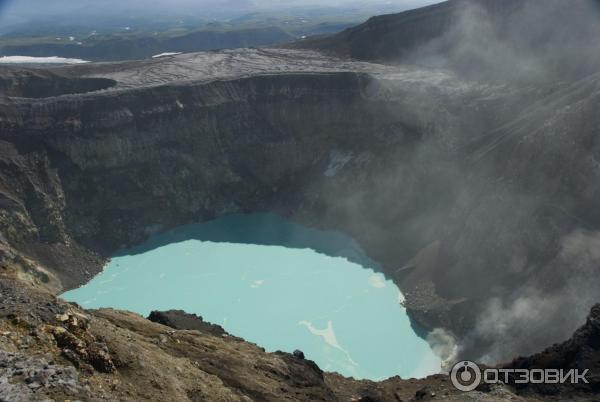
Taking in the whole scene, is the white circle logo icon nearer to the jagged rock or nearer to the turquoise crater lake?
the turquoise crater lake

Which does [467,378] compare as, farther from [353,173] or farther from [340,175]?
[340,175]

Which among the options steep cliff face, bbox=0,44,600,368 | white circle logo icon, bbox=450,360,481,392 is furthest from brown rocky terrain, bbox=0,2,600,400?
white circle logo icon, bbox=450,360,481,392

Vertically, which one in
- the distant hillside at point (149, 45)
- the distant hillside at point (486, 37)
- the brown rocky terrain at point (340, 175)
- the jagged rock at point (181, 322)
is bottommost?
the jagged rock at point (181, 322)

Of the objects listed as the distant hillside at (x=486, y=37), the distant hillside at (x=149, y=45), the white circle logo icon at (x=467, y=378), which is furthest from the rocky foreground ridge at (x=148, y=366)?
the distant hillside at (x=149, y=45)

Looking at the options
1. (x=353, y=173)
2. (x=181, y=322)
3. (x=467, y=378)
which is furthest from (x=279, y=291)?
(x=467, y=378)

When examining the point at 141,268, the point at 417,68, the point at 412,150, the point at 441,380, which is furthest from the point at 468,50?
the point at 441,380

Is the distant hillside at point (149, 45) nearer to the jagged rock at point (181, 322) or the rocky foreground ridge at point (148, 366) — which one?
the jagged rock at point (181, 322)
